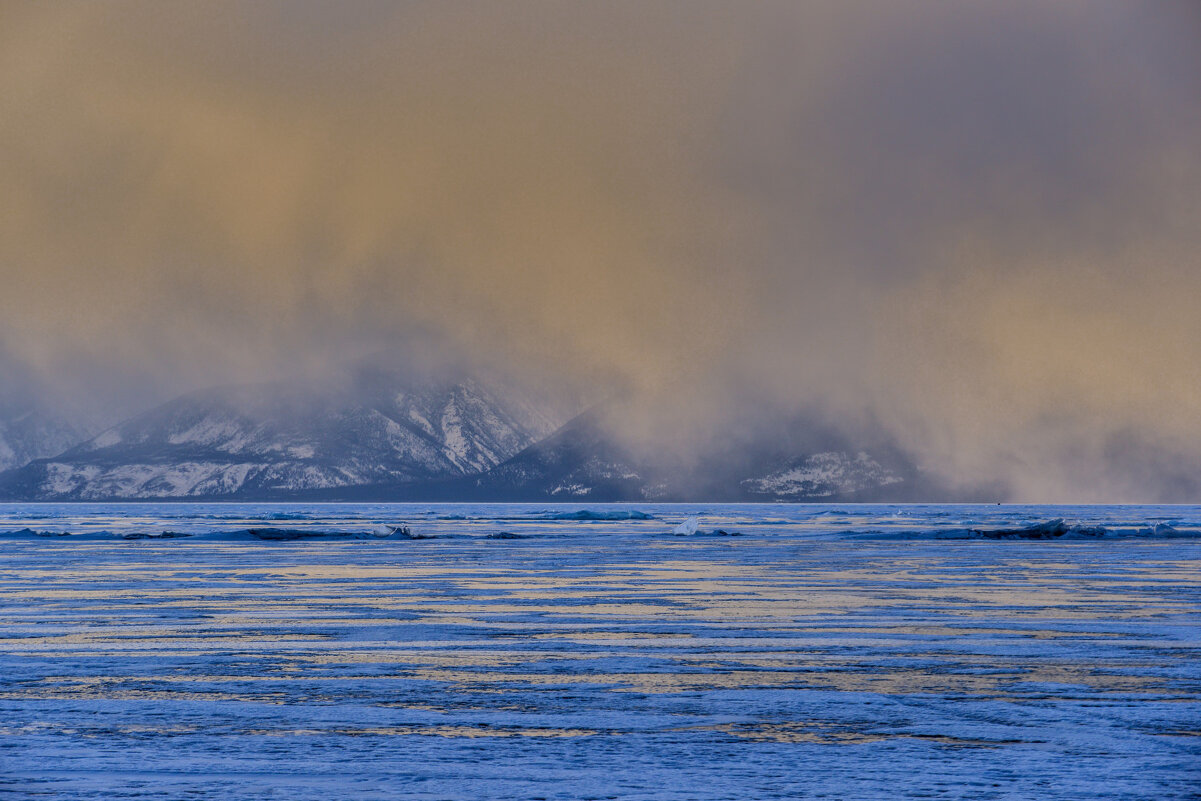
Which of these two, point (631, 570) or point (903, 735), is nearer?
point (903, 735)

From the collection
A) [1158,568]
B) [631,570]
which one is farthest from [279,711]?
[1158,568]

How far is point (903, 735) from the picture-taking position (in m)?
11.7

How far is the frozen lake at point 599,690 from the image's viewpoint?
10016mm

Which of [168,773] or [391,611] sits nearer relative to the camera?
[168,773]

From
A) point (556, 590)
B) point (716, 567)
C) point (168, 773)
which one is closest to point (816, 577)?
point (716, 567)

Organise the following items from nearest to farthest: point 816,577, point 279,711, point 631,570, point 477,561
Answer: point 279,711, point 816,577, point 631,570, point 477,561

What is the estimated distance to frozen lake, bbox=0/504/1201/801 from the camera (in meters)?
10.0

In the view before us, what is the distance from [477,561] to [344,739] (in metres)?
36.2

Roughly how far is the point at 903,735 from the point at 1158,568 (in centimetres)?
3522

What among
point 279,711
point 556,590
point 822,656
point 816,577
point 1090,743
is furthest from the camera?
point 816,577

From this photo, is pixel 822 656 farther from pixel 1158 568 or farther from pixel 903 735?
pixel 1158 568

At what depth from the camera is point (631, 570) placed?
41.2 m

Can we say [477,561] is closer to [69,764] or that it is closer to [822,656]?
[822,656]

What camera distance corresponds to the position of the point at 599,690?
48.0 feet
